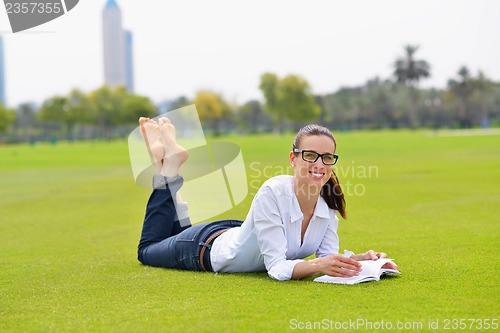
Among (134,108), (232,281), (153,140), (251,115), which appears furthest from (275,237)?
(251,115)

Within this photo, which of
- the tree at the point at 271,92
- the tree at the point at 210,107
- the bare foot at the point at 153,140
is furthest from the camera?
the tree at the point at 271,92

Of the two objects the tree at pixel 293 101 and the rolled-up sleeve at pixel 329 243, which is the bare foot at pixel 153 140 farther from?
the tree at pixel 293 101

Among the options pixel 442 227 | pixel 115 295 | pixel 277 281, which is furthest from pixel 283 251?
pixel 442 227

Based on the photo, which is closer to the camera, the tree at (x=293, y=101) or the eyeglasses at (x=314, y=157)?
the eyeglasses at (x=314, y=157)

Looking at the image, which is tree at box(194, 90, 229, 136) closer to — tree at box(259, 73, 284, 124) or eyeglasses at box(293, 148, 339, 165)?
tree at box(259, 73, 284, 124)

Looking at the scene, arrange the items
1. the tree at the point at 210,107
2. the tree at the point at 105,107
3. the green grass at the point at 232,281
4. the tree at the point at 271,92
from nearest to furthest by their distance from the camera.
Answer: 1. the green grass at the point at 232,281
2. the tree at the point at 105,107
3. the tree at the point at 210,107
4. the tree at the point at 271,92

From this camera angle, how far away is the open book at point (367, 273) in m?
5.00

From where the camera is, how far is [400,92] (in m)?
133

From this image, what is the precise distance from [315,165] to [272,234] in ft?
1.89

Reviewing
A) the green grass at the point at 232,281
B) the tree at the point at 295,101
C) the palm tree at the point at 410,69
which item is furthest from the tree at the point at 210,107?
the green grass at the point at 232,281

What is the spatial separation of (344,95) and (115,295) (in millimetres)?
143254

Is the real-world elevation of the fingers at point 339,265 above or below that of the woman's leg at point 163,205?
below

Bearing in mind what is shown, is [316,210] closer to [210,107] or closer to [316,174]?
[316,174]

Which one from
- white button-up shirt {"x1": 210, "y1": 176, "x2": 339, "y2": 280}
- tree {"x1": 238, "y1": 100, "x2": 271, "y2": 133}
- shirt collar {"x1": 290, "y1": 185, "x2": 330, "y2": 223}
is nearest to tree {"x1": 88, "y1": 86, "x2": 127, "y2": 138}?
tree {"x1": 238, "y1": 100, "x2": 271, "y2": 133}
